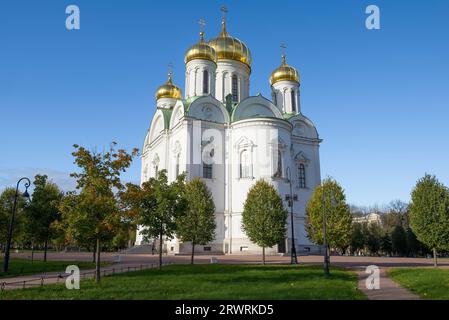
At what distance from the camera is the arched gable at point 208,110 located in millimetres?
44225

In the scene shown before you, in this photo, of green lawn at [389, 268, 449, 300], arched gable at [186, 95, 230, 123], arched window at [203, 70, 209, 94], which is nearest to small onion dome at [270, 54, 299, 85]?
arched window at [203, 70, 209, 94]

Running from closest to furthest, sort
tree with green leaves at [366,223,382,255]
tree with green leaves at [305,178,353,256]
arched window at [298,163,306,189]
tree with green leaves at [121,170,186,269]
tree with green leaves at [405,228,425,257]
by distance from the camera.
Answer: tree with green leaves at [121,170,186,269] < tree with green leaves at [305,178,353,256] < arched window at [298,163,306,189] < tree with green leaves at [405,228,425,257] < tree with green leaves at [366,223,382,255]

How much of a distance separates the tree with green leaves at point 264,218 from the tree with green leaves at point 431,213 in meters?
10.2

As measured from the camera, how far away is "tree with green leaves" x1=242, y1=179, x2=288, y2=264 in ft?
101

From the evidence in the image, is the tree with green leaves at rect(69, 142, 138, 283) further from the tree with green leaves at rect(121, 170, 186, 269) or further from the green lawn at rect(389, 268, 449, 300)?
the green lawn at rect(389, 268, 449, 300)

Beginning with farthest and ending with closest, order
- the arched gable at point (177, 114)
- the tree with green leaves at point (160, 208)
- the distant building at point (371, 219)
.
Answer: the distant building at point (371, 219) → the arched gable at point (177, 114) → the tree with green leaves at point (160, 208)

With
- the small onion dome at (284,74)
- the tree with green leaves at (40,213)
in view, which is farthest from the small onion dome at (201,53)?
the tree with green leaves at (40,213)

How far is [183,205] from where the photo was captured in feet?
89.9

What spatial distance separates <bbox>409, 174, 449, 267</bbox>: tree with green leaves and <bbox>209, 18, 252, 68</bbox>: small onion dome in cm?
2989

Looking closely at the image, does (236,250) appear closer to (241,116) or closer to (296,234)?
(296,234)

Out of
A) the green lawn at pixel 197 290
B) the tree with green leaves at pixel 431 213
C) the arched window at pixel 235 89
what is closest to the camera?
the green lawn at pixel 197 290

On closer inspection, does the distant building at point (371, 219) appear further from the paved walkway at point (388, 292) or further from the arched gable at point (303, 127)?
the paved walkway at point (388, 292)

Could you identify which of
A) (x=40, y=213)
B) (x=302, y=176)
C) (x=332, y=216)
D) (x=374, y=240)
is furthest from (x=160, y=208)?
(x=374, y=240)

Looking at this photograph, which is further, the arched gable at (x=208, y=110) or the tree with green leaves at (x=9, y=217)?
the arched gable at (x=208, y=110)
